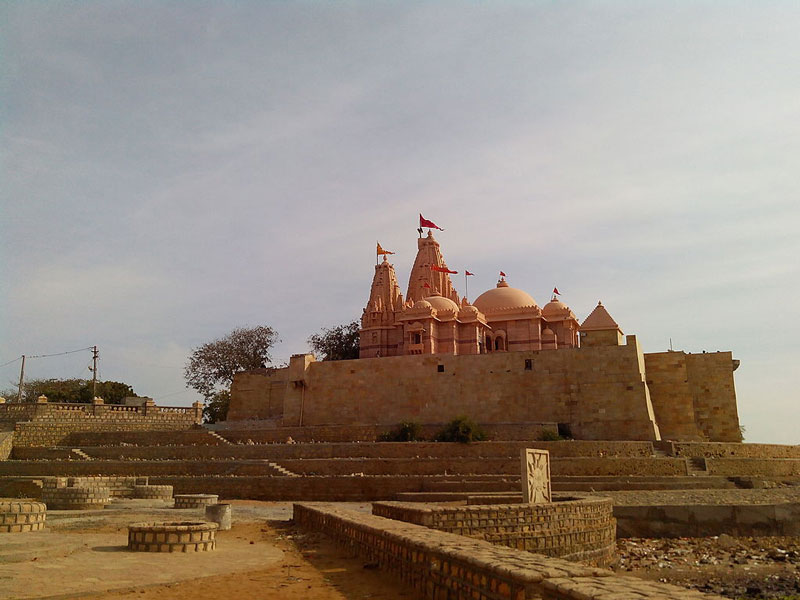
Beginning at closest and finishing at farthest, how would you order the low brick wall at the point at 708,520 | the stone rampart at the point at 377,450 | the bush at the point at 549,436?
the low brick wall at the point at 708,520, the stone rampart at the point at 377,450, the bush at the point at 549,436

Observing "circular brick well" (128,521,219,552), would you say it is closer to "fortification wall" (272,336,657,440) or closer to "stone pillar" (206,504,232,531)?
"stone pillar" (206,504,232,531)

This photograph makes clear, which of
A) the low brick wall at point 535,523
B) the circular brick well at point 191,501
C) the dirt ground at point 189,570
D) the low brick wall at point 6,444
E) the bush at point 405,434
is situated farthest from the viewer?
the low brick wall at point 6,444

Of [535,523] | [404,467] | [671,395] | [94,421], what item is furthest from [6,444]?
[671,395]

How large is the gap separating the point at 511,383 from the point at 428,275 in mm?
12517

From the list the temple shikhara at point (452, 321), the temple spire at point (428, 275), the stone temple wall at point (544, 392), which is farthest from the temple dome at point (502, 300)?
the stone temple wall at point (544, 392)

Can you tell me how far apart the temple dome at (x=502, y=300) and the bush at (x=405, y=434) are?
11.1m

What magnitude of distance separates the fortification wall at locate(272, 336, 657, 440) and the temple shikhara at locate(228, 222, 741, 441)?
0.04 metres

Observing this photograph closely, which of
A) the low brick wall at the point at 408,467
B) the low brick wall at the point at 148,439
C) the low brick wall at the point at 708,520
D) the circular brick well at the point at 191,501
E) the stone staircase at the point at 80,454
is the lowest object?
the low brick wall at the point at 708,520

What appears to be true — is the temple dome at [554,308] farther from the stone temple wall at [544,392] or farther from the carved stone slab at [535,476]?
the carved stone slab at [535,476]

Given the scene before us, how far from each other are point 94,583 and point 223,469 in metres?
14.4

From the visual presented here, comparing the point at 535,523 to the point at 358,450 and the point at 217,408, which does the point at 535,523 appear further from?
the point at 217,408

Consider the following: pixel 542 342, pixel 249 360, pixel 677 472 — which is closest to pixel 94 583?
pixel 677 472

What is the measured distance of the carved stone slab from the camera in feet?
37.1

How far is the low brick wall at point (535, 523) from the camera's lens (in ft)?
29.0
